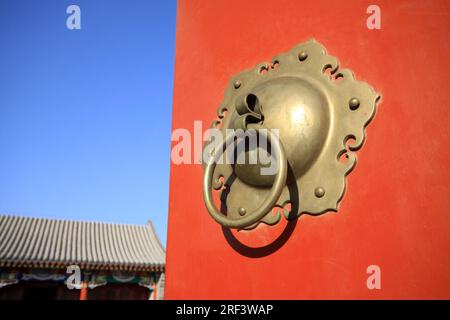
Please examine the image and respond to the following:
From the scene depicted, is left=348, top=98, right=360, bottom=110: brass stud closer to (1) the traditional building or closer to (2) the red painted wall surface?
(2) the red painted wall surface

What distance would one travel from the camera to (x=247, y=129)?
75 centimetres

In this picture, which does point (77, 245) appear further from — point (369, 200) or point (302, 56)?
point (369, 200)

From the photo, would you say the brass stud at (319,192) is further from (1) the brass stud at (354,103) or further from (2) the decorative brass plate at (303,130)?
(1) the brass stud at (354,103)

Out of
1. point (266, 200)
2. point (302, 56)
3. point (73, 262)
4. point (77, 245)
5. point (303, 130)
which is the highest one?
point (302, 56)

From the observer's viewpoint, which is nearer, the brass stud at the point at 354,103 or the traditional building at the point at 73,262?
the brass stud at the point at 354,103

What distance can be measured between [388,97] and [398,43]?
108 mm

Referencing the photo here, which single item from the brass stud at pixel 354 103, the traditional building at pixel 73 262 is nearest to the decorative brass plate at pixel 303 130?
the brass stud at pixel 354 103

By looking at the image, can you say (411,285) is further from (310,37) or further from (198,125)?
(198,125)

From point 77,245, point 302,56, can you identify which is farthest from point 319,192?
point 77,245

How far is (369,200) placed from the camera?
Answer: 2.16 feet

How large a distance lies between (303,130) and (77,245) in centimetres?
1054

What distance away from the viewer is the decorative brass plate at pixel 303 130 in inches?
27.3

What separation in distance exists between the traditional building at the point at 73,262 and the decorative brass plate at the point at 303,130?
30.0ft

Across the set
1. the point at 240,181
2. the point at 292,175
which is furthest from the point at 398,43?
the point at 240,181
